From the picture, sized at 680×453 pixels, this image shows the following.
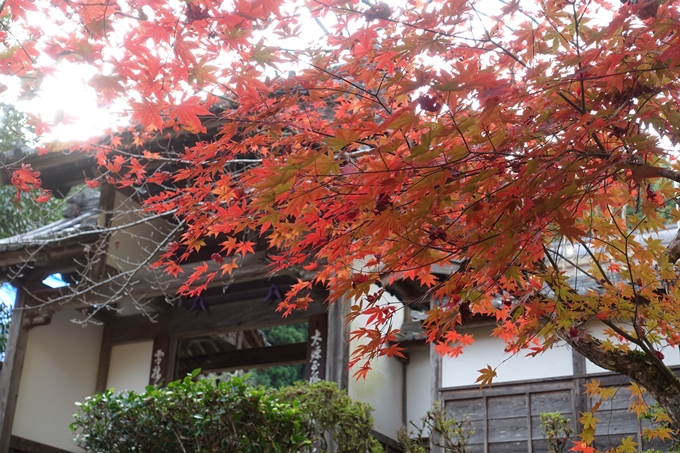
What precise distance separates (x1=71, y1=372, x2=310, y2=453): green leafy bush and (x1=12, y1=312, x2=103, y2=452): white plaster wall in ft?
13.3

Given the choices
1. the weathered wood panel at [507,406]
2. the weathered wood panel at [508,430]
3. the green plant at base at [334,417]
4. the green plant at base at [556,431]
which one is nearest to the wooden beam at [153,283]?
the green plant at base at [334,417]

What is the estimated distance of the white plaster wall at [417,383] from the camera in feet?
32.4

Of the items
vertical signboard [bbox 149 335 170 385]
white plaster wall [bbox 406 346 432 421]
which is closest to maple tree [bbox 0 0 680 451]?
white plaster wall [bbox 406 346 432 421]

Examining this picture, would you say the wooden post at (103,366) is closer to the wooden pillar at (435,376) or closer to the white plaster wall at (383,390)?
the white plaster wall at (383,390)

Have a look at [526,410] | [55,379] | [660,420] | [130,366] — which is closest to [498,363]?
[526,410]

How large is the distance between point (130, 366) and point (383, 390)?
3957mm

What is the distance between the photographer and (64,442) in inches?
402

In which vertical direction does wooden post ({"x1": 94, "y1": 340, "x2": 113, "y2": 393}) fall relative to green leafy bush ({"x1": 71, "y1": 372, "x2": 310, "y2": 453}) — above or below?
above

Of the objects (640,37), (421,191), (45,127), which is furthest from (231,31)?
(45,127)

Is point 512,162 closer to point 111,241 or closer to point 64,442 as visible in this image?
point 111,241

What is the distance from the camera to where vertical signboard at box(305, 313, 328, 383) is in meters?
9.17

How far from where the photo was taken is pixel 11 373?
30.6 ft

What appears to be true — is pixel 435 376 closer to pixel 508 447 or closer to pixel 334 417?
pixel 508 447

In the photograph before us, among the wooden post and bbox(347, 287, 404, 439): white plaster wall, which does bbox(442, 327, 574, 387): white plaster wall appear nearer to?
bbox(347, 287, 404, 439): white plaster wall
